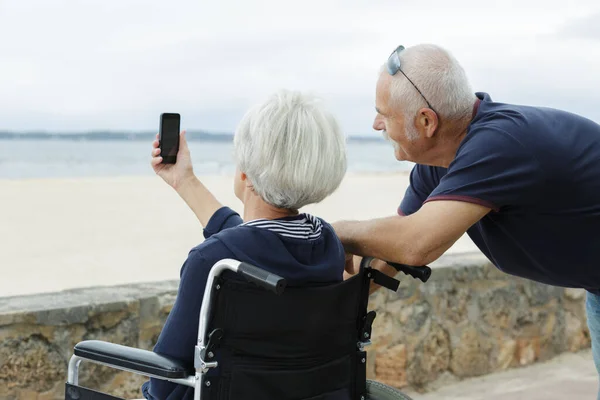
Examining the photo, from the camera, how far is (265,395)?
1644 mm

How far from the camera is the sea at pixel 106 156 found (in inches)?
888

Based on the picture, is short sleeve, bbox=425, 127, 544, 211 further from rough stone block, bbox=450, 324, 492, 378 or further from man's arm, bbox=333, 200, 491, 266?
rough stone block, bbox=450, 324, 492, 378

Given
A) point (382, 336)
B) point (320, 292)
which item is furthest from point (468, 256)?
point (320, 292)

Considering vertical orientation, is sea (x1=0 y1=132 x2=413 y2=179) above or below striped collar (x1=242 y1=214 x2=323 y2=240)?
below

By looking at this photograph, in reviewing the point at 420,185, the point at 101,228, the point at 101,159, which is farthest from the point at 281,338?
the point at 101,159

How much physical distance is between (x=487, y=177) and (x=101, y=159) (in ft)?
88.6

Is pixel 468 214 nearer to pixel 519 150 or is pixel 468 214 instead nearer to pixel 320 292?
pixel 519 150

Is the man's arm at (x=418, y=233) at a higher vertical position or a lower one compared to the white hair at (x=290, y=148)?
lower

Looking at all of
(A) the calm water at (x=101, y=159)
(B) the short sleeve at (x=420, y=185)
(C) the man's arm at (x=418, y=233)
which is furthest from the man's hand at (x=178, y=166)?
(A) the calm water at (x=101, y=159)

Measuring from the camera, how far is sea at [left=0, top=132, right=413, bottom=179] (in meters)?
22.6

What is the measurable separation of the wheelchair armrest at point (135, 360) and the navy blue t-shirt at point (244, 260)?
0.03m

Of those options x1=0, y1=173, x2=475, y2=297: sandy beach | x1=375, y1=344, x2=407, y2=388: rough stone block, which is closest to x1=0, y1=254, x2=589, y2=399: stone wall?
x1=375, y1=344, x2=407, y2=388: rough stone block

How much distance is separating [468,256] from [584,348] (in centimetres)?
94

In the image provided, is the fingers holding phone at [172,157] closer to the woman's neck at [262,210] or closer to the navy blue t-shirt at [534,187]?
the woman's neck at [262,210]
